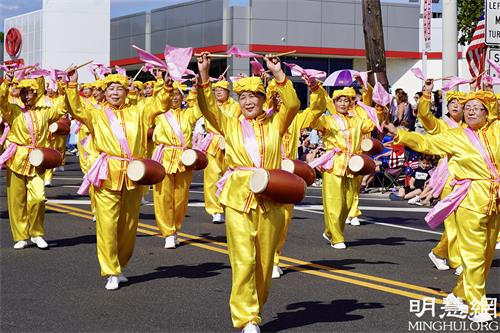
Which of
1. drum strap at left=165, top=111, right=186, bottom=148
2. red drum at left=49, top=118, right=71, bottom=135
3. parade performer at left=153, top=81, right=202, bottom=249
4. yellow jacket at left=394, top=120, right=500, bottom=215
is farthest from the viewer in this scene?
red drum at left=49, top=118, right=71, bottom=135

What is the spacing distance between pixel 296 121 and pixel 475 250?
3.46m

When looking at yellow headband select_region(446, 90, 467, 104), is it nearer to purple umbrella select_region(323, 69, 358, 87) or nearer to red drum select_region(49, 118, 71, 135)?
purple umbrella select_region(323, 69, 358, 87)

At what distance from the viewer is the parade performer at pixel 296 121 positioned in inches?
347

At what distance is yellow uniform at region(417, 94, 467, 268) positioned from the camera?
Answer: 29.9 feet

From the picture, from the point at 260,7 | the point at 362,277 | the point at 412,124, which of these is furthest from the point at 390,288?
the point at 260,7

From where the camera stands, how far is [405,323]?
770 centimetres

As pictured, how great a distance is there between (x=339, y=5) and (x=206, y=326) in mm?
36481

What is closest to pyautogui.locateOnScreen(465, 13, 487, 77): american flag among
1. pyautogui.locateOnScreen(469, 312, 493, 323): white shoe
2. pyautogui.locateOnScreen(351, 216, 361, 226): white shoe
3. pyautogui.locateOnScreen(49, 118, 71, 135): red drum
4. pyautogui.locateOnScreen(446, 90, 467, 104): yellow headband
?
pyautogui.locateOnScreen(351, 216, 361, 226): white shoe

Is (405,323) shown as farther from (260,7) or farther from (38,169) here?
(260,7)

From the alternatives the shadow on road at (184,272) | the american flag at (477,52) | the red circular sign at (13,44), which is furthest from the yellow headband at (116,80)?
the red circular sign at (13,44)

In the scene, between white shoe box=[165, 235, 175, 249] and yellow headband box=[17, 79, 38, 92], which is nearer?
yellow headband box=[17, 79, 38, 92]

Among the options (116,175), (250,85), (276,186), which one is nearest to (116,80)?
(116,175)

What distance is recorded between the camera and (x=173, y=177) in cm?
1246

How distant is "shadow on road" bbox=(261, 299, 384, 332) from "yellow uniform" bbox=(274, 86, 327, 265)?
1.13 meters
